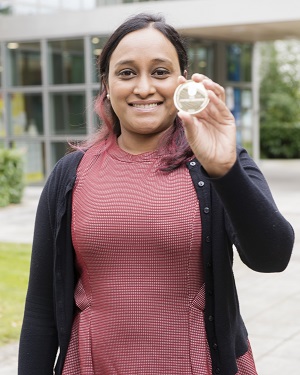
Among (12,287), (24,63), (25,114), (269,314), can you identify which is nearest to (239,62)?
(24,63)

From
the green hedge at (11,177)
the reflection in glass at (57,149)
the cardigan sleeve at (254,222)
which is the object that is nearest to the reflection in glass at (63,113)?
the reflection in glass at (57,149)

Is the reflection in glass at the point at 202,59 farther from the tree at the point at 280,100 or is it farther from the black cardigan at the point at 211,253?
the black cardigan at the point at 211,253

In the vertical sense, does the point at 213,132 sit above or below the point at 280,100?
above

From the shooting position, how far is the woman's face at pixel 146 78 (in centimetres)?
209

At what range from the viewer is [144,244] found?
6.61 ft

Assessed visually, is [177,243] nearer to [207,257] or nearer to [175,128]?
[207,257]

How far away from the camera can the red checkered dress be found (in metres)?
2.02

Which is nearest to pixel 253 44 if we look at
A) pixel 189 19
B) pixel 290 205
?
pixel 189 19

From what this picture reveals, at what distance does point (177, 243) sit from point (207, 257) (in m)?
0.09

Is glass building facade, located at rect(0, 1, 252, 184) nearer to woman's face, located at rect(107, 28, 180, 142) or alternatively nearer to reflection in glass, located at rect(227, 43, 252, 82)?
reflection in glass, located at rect(227, 43, 252, 82)

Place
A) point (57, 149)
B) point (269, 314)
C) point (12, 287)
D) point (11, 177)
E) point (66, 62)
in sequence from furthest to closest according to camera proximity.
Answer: point (57, 149) < point (66, 62) < point (11, 177) < point (12, 287) < point (269, 314)

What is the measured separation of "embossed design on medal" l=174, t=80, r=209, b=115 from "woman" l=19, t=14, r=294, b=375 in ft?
0.90

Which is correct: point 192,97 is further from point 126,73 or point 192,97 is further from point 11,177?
point 11,177

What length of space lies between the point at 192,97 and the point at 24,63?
17606 mm
